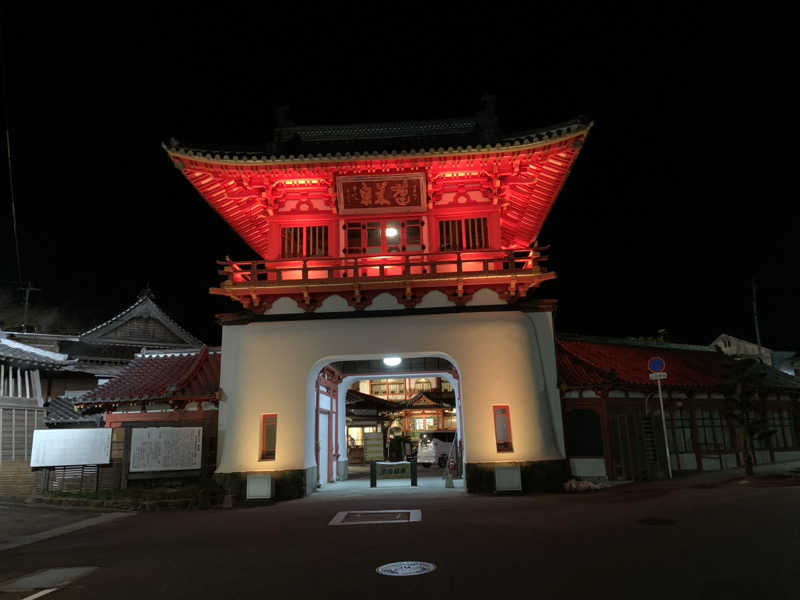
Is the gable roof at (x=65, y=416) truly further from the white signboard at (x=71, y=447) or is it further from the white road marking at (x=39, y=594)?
the white road marking at (x=39, y=594)

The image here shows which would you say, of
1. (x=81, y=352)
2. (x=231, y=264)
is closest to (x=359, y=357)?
(x=231, y=264)

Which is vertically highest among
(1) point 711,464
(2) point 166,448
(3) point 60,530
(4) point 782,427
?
(2) point 166,448

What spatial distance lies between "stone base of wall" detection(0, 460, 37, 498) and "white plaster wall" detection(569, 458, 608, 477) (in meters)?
17.6

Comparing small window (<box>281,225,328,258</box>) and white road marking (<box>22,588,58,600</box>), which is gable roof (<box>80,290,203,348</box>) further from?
white road marking (<box>22,588,58,600</box>)

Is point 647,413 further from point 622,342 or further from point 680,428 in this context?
point 622,342

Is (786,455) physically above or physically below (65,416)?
below

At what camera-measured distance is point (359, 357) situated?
631 inches

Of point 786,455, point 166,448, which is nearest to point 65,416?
point 166,448

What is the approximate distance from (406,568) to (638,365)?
1524 cm

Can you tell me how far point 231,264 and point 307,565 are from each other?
10434 millimetres

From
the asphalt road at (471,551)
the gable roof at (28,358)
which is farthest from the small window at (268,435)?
the gable roof at (28,358)

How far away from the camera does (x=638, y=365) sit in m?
19.5

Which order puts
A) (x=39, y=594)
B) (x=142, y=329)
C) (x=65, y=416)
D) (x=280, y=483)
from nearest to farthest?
(x=39, y=594)
(x=280, y=483)
(x=65, y=416)
(x=142, y=329)

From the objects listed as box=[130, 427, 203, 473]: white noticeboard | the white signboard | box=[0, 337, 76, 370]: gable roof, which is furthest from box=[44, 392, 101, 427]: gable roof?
box=[130, 427, 203, 473]: white noticeboard
